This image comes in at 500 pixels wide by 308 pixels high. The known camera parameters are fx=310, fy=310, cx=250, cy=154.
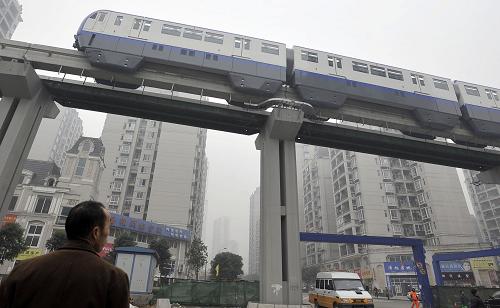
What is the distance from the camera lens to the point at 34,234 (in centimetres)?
3747

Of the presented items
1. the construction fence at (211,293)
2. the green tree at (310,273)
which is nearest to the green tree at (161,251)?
the construction fence at (211,293)

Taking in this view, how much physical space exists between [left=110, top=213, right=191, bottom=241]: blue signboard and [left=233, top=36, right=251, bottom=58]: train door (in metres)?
32.9

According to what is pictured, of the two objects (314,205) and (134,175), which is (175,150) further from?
(314,205)

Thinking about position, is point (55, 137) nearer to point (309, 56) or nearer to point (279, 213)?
point (309, 56)

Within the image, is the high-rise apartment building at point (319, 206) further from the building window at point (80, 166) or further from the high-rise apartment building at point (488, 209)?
the building window at point (80, 166)

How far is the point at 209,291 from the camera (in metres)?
22.4

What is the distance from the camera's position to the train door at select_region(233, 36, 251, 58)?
74.9 ft

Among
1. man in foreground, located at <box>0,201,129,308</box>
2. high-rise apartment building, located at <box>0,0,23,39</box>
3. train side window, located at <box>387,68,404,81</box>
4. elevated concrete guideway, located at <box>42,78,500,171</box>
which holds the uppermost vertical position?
high-rise apartment building, located at <box>0,0,23,39</box>

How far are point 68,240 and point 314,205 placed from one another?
303ft

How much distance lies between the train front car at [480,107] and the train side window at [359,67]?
9401 mm

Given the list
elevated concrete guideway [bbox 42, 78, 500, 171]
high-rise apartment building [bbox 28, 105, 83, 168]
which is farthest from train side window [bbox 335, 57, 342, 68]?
high-rise apartment building [bbox 28, 105, 83, 168]

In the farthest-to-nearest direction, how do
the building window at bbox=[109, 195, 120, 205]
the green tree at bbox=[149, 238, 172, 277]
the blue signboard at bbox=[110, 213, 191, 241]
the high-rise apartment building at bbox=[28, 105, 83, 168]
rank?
the high-rise apartment building at bbox=[28, 105, 83, 168] < the building window at bbox=[109, 195, 120, 205] < the blue signboard at bbox=[110, 213, 191, 241] < the green tree at bbox=[149, 238, 172, 277]

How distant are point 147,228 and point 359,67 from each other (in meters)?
41.9

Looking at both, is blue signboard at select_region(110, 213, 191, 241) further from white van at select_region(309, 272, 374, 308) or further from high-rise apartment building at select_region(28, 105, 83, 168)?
high-rise apartment building at select_region(28, 105, 83, 168)
